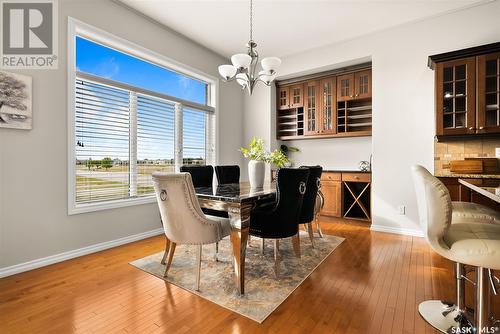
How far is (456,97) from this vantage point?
123 inches

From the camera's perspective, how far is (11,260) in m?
2.32

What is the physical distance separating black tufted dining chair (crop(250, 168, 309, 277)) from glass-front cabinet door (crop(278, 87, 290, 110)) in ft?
10.4

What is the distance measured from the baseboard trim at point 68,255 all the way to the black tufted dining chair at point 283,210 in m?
1.92

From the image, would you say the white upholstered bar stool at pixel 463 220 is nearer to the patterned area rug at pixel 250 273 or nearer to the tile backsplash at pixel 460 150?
the patterned area rug at pixel 250 273

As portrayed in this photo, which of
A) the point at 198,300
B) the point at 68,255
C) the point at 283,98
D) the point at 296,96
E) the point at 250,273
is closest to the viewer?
the point at 198,300

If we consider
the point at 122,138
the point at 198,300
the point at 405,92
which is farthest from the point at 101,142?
the point at 405,92

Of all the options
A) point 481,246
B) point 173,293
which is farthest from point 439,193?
point 173,293

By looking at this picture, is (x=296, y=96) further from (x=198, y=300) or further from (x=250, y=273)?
(x=198, y=300)

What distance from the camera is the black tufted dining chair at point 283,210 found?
7.16 ft

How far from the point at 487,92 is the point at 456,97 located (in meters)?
0.29

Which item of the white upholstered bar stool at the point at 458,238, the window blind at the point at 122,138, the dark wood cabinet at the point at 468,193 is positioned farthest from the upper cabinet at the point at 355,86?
the white upholstered bar stool at the point at 458,238

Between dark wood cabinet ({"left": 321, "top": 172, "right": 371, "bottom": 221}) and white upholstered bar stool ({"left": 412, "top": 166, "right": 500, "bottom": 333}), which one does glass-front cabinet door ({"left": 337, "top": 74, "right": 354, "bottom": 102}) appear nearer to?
dark wood cabinet ({"left": 321, "top": 172, "right": 371, "bottom": 221})

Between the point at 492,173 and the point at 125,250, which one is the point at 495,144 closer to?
the point at 492,173

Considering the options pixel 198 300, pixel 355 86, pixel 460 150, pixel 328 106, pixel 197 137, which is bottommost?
pixel 198 300
